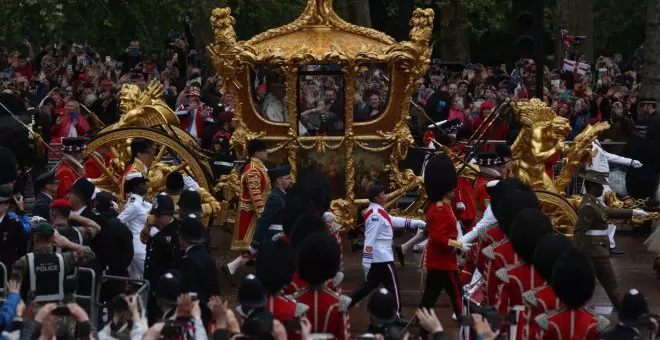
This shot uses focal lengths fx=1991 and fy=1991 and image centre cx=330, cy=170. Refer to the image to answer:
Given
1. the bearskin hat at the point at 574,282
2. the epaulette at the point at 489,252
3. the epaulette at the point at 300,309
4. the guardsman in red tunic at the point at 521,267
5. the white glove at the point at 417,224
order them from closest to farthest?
1. the epaulette at the point at 300,309
2. the bearskin hat at the point at 574,282
3. the guardsman in red tunic at the point at 521,267
4. the epaulette at the point at 489,252
5. the white glove at the point at 417,224

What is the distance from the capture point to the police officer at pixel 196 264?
50.4 feet

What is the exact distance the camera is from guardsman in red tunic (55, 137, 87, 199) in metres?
19.8

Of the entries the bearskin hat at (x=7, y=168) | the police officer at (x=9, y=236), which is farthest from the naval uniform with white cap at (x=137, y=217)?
the police officer at (x=9, y=236)

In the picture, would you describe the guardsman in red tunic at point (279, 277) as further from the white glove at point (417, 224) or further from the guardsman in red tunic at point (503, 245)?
the white glove at point (417, 224)

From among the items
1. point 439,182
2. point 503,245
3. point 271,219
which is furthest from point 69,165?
point 503,245

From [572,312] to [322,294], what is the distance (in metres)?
1.77

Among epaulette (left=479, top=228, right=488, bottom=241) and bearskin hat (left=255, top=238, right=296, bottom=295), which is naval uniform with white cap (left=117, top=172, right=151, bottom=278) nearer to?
epaulette (left=479, top=228, right=488, bottom=241)

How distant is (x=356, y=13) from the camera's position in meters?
37.2

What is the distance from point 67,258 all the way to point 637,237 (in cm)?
1095

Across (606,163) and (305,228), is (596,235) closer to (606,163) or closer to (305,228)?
(305,228)

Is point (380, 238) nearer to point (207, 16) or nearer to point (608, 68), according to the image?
point (207, 16)

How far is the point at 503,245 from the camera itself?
16.4 meters

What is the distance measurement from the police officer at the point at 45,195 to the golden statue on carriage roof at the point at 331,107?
94.4 inches

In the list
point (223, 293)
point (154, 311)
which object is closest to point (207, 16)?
point (223, 293)
